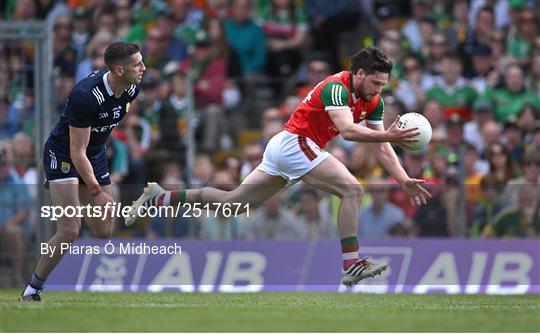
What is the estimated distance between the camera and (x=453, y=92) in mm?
20766

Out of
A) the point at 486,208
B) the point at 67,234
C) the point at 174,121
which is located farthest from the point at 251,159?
the point at 67,234

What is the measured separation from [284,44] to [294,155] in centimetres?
885

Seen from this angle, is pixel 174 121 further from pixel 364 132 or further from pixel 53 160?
pixel 364 132

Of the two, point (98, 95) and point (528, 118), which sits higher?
point (98, 95)

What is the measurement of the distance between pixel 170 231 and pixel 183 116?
Answer: 3343 mm

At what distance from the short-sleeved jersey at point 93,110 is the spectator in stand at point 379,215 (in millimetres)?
5237

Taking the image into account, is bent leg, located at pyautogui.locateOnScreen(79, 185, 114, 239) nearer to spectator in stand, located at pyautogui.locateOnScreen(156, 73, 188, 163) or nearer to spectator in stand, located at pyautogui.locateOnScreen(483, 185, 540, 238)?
spectator in stand, located at pyautogui.locateOnScreen(483, 185, 540, 238)

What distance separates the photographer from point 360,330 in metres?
10.6

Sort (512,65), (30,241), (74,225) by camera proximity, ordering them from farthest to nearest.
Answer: (512,65) < (30,241) < (74,225)

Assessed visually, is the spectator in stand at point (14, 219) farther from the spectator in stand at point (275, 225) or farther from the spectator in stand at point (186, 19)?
the spectator in stand at point (186, 19)

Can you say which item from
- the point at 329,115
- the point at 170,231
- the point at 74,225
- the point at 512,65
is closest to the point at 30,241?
the point at 170,231

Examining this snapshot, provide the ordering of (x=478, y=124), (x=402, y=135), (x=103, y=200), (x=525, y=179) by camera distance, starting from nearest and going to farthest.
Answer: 1. (x=402, y=135)
2. (x=103, y=200)
3. (x=525, y=179)
4. (x=478, y=124)

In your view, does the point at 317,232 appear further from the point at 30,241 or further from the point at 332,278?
the point at 30,241

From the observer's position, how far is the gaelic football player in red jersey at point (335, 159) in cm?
1320
